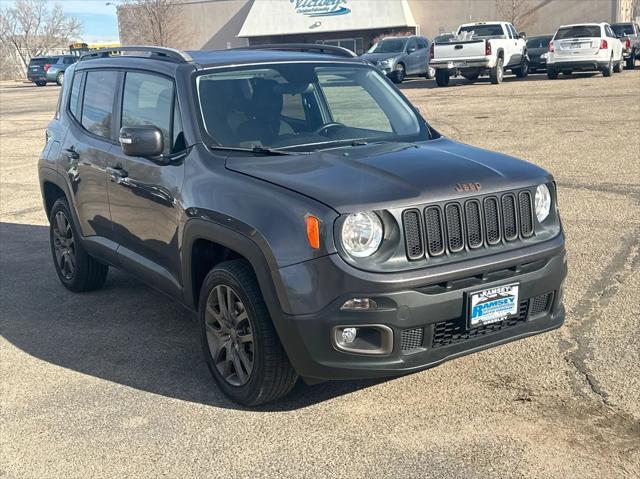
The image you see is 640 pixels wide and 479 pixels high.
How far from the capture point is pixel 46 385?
472cm

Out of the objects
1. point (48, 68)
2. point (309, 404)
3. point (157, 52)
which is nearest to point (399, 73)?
point (48, 68)

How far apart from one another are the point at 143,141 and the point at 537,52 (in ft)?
90.4

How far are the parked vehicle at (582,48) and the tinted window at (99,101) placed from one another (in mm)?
21988

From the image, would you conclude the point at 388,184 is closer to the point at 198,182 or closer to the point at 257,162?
the point at 257,162

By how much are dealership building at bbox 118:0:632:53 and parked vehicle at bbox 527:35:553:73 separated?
18.4m

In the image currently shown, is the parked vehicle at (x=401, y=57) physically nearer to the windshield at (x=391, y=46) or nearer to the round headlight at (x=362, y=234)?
the windshield at (x=391, y=46)

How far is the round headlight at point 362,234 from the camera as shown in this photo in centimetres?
369

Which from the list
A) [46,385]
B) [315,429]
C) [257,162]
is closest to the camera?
[315,429]

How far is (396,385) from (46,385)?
2.10 meters

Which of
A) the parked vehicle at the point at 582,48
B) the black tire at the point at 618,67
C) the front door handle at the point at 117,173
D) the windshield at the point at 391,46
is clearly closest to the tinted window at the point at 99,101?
the front door handle at the point at 117,173

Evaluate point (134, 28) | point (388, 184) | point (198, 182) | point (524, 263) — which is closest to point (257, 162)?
point (198, 182)

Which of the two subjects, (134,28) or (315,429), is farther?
(134,28)

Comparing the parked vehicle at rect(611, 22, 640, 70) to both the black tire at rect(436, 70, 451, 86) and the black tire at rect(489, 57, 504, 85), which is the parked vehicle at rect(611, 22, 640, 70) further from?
the black tire at rect(436, 70, 451, 86)

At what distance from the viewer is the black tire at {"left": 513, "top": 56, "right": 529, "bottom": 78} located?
93.0ft
